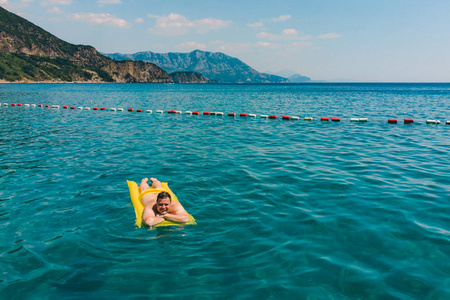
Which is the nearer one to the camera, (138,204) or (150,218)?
(150,218)

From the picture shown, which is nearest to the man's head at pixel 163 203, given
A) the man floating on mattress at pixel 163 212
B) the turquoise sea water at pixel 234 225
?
the man floating on mattress at pixel 163 212

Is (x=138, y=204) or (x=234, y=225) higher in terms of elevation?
(x=138, y=204)

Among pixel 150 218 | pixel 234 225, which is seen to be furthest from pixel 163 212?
pixel 234 225

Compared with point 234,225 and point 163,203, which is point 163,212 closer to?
point 163,203

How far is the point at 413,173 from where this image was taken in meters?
13.8

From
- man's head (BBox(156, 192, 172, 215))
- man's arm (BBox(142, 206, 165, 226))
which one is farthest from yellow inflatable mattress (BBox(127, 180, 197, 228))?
man's head (BBox(156, 192, 172, 215))

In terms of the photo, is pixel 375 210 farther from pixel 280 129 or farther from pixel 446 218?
pixel 280 129

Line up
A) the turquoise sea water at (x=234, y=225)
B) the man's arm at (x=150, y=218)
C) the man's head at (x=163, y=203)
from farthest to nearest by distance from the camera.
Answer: the man's head at (x=163, y=203) → the man's arm at (x=150, y=218) → the turquoise sea water at (x=234, y=225)

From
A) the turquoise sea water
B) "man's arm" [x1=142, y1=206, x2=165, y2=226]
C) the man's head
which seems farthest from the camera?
the man's head

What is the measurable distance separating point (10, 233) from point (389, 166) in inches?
628

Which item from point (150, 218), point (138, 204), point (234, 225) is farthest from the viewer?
point (138, 204)

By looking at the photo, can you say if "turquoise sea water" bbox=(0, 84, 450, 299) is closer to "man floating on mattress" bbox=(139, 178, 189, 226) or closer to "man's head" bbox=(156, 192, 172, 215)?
"man floating on mattress" bbox=(139, 178, 189, 226)

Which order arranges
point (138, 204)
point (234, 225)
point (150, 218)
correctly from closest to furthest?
point (150, 218) → point (234, 225) → point (138, 204)

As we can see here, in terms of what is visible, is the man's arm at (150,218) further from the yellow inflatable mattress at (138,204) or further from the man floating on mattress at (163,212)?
the yellow inflatable mattress at (138,204)
